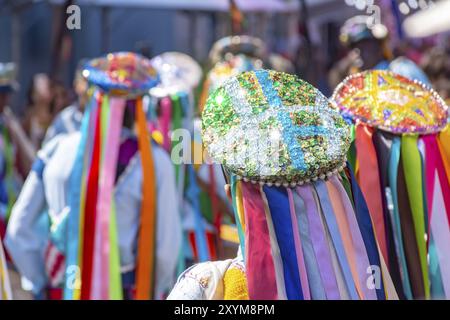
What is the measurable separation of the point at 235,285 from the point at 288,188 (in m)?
0.23

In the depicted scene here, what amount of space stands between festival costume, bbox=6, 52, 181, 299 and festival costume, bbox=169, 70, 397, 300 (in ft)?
5.98

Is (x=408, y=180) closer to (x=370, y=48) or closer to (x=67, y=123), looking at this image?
(x=370, y=48)

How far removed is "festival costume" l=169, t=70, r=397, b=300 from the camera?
1.76 meters

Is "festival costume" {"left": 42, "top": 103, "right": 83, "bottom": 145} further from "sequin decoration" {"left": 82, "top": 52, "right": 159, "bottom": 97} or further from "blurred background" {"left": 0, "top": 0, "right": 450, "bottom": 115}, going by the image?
"blurred background" {"left": 0, "top": 0, "right": 450, "bottom": 115}

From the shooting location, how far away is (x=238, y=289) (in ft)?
5.89

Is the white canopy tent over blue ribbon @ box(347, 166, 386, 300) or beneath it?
over

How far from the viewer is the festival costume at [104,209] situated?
361 centimetres

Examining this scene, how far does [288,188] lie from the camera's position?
179 cm

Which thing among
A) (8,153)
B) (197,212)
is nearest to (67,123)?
(8,153)

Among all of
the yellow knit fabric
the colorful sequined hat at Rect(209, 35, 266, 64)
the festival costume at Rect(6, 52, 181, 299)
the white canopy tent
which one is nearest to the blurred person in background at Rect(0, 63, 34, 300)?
the festival costume at Rect(6, 52, 181, 299)

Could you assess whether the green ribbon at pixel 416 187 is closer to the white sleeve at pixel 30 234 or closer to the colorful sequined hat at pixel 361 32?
the white sleeve at pixel 30 234

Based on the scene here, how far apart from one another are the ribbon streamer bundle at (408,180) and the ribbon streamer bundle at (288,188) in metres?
0.60

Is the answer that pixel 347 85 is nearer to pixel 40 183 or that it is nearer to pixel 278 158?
pixel 278 158

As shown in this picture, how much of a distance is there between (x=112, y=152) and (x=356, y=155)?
151cm
